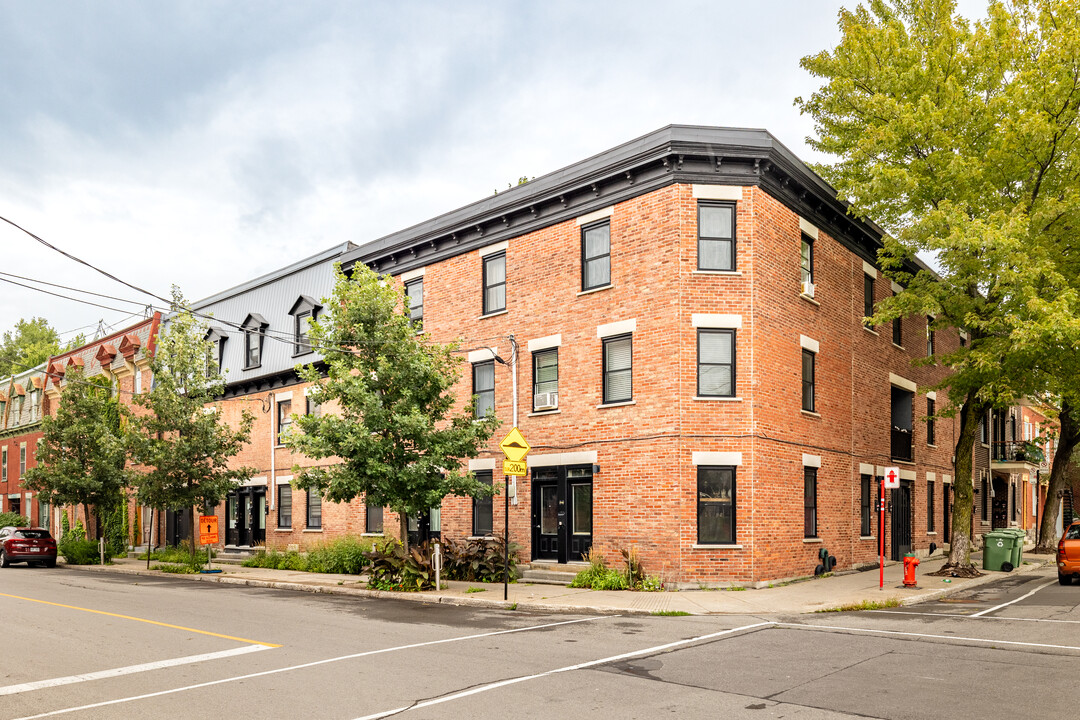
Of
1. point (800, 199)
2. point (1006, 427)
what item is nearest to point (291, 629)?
point (800, 199)

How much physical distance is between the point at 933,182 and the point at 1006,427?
87.8 ft

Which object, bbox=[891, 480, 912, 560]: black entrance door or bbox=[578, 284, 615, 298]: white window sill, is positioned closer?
bbox=[578, 284, 615, 298]: white window sill

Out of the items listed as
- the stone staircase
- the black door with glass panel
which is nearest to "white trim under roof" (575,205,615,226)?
the black door with glass panel

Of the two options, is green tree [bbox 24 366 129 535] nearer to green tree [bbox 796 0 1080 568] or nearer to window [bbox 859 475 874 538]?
window [bbox 859 475 874 538]

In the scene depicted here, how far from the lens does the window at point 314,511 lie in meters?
30.0

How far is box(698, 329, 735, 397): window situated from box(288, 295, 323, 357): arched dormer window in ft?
51.0

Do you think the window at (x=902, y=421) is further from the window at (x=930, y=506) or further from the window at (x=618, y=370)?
the window at (x=618, y=370)

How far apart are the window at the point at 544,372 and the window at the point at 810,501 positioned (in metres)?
6.69

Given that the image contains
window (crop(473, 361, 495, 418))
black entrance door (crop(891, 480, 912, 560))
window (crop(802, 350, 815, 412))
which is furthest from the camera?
black entrance door (crop(891, 480, 912, 560))

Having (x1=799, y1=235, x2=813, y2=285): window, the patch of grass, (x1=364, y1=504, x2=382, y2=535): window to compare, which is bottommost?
the patch of grass

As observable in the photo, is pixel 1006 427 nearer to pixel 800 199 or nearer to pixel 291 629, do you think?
pixel 800 199

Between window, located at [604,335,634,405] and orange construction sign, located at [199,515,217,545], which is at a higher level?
window, located at [604,335,634,405]

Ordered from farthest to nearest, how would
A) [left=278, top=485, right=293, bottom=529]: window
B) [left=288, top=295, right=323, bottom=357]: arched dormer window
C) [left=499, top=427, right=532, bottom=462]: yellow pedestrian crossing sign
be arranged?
1. [left=278, top=485, right=293, bottom=529]: window
2. [left=288, top=295, right=323, bottom=357]: arched dormer window
3. [left=499, top=427, right=532, bottom=462]: yellow pedestrian crossing sign

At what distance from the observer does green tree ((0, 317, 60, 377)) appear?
6469 cm
